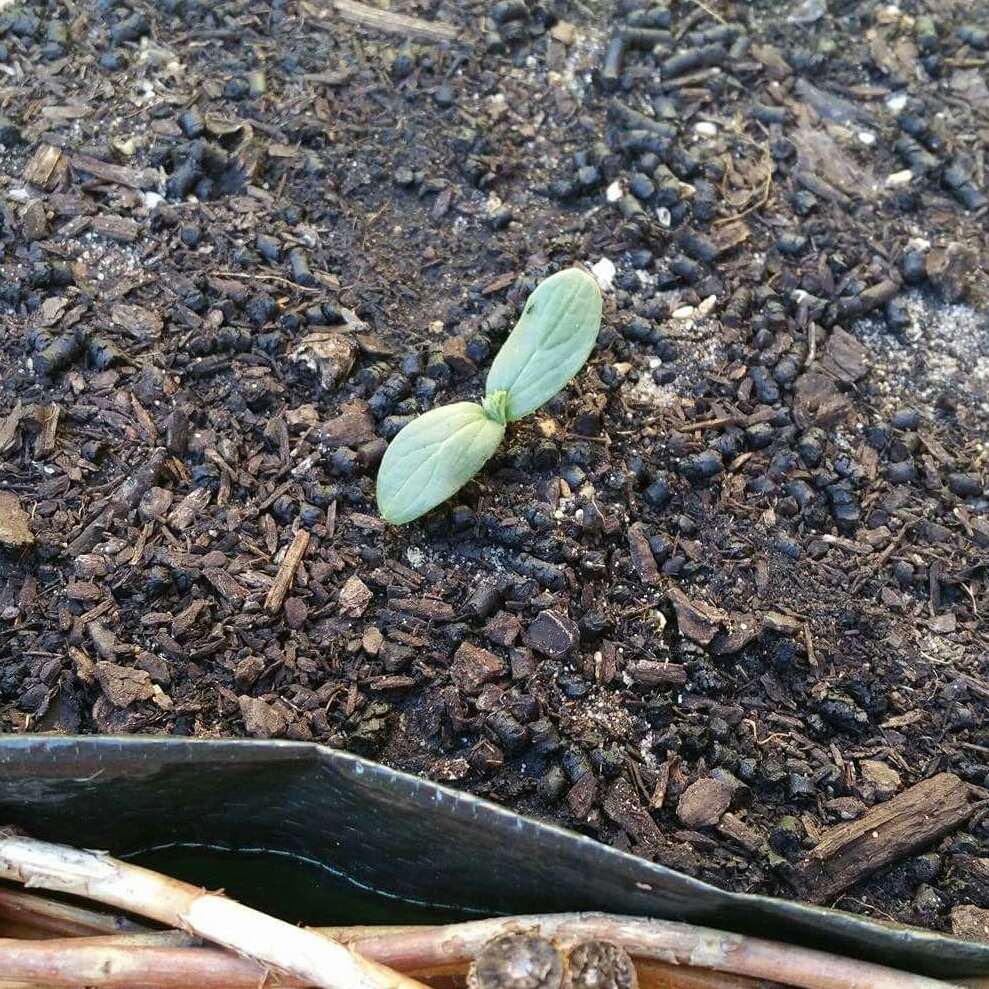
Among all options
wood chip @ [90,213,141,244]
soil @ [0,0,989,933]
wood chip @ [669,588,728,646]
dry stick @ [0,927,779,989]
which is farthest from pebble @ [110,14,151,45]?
dry stick @ [0,927,779,989]

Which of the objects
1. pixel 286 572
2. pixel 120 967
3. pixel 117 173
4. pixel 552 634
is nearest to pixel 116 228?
pixel 117 173

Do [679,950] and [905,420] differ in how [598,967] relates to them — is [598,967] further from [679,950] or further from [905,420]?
[905,420]

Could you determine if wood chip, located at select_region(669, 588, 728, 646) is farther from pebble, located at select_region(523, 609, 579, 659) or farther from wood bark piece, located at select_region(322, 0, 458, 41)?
wood bark piece, located at select_region(322, 0, 458, 41)

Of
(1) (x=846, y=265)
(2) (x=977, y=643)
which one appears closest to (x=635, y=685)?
(2) (x=977, y=643)

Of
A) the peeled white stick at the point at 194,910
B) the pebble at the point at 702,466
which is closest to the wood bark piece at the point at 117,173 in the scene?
the pebble at the point at 702,466

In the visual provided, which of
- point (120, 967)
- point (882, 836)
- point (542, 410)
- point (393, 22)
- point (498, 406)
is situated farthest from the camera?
point (393, 22)

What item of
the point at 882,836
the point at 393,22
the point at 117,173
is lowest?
the point at 882,836
